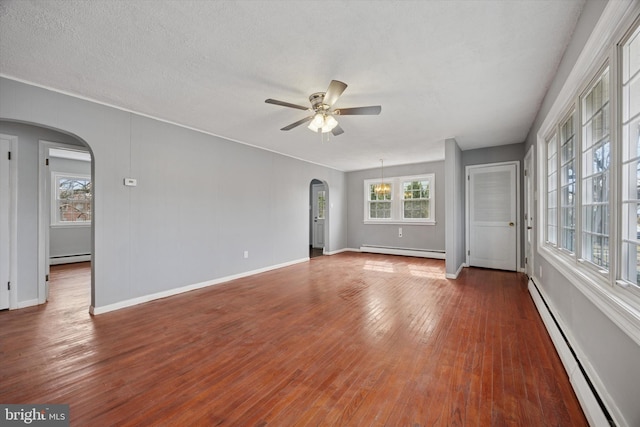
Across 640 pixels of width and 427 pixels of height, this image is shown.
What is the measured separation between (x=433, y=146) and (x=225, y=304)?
16.1 ft

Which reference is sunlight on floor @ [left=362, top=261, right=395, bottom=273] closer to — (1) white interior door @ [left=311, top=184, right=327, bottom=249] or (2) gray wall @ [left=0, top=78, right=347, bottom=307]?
(2) gray wall @ [left=0, top=78, right=347, bottom=307]

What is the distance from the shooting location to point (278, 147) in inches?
211

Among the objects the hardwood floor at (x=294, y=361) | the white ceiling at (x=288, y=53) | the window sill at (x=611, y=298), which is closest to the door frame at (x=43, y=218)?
the hardwood floor at (x=294, y=361)

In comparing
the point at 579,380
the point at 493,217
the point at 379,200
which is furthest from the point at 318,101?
the point at 379,200

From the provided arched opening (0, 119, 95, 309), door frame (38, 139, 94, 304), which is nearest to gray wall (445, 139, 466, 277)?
arched opening (0, 119, 95, 309)

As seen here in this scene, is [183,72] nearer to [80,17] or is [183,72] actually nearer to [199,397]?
[80,17]

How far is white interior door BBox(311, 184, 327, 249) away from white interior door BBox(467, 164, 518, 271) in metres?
4.49

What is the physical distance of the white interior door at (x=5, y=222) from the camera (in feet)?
10.6

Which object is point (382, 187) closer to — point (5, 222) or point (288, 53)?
point (288, 53)

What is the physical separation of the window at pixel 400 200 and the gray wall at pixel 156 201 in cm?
344

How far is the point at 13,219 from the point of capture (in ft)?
10.8

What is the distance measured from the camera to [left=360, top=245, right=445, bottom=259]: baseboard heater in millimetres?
6902

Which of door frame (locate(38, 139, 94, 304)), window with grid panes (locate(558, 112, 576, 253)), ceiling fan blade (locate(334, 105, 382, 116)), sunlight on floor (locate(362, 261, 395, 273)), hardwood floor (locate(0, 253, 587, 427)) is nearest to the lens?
hardwood floor (locate(0, 253, 587, 427))

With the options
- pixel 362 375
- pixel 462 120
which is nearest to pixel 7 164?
pixel 362 375
